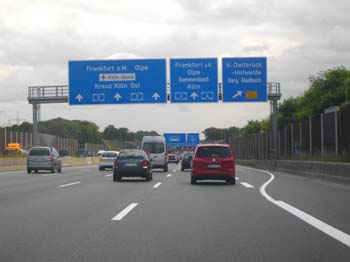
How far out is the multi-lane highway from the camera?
7.73m

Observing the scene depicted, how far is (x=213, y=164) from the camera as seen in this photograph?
23.1 m

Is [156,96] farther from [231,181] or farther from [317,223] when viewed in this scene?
[317,223]

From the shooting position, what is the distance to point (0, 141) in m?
68.9

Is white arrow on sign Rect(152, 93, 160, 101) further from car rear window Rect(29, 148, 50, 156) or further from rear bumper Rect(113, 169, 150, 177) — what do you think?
rear bumper Rect(113, 169, 150, 177)

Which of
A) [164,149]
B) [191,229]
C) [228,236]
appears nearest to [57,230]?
[191,229]

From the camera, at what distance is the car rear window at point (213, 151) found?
2348 centimetres

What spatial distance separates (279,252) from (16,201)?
30.9 feet

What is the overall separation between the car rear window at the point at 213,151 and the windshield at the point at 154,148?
17.2 metres

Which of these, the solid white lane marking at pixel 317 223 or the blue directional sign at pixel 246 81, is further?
the blue directional sign at pixel 246 81

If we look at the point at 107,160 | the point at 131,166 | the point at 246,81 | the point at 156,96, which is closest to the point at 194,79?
the point at 156,96

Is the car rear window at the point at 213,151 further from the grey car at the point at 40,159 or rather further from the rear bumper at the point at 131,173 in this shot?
the grey car at the point at 40,159

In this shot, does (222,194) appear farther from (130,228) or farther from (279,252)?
(279,252)

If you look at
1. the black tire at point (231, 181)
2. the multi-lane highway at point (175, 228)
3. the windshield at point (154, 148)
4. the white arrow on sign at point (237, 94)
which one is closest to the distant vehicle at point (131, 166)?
the black tire at point (231, 181)

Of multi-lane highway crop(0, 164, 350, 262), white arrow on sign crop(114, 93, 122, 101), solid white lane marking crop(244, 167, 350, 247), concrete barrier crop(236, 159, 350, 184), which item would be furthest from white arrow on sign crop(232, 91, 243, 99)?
solid white lane marking crop(244, 167, 350, 247)
